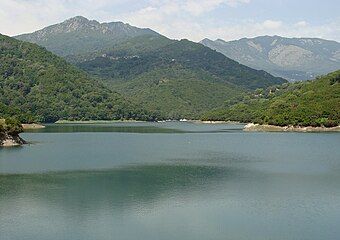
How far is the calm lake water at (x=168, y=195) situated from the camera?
34500 mm

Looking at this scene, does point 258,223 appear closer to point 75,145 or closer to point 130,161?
point 130,161

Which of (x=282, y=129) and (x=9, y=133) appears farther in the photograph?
(x=282, y=129)

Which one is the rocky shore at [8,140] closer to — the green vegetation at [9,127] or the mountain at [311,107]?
the green vegetation at [9,127]

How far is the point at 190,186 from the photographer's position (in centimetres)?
5109

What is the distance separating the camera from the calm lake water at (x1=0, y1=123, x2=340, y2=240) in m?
34.5

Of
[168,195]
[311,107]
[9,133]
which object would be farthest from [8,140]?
[311,107]

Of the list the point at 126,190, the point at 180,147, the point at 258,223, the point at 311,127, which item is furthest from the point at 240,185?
the point at 311,127

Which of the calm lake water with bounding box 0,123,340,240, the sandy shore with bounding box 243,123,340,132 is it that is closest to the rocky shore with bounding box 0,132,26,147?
the calm lake water with bounding box 0,123,340,240

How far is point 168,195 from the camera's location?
46.4 m

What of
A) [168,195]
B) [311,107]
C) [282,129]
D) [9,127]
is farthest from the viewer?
[311,107]

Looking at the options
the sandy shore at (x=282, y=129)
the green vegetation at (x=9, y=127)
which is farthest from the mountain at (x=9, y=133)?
the sandy shore at (x=282, y=129)

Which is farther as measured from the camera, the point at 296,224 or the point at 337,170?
the point at 337,170

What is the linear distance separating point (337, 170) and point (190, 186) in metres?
22.4

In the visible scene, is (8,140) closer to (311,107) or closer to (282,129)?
(282,129)
